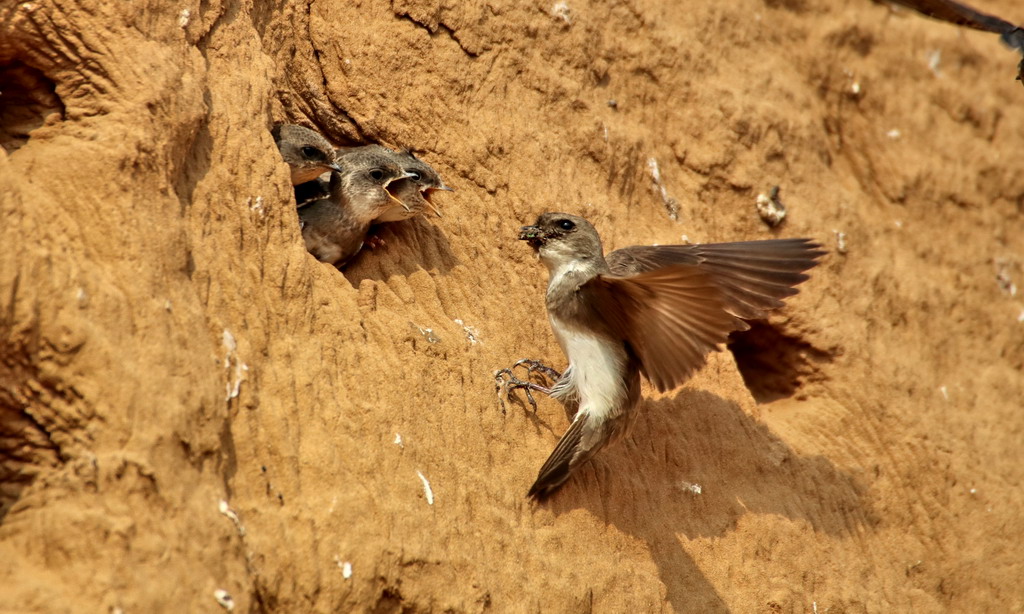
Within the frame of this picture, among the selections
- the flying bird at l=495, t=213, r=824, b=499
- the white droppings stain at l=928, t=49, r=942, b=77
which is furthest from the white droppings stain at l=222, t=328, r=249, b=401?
the white droppings stain at l=928, t=49, r=942, b=77

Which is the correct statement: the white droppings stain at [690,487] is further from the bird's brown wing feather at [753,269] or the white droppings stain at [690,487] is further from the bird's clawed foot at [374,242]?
the bird's clawed foot at [374,242]

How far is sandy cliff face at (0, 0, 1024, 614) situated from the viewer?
3.00 metres

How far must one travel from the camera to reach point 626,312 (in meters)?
4.19

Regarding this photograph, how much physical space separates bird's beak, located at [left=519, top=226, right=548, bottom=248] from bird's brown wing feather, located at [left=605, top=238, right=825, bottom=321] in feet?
0.99

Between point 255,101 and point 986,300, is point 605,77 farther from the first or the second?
point 986,300

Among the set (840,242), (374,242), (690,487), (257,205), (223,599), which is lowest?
(690,487)

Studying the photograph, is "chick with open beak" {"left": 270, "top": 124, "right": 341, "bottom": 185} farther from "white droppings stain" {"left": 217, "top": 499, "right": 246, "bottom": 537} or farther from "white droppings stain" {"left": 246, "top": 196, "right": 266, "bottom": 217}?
"white droppings stain" {"left": 217, "top": 499, "right": 246, "bottom": 537}

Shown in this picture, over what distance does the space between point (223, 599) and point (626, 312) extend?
185 centimetres

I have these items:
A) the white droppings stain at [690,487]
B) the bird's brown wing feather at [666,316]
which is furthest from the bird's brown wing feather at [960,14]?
the white droppings stain at [690,487]

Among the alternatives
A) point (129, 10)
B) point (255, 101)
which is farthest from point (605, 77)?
point (129, 10)

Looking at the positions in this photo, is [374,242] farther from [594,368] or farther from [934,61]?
[934,61]

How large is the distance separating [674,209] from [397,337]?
1.84 metres

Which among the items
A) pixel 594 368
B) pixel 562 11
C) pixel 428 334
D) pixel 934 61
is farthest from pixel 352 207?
pixel 934 61

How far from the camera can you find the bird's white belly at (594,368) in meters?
4.19
